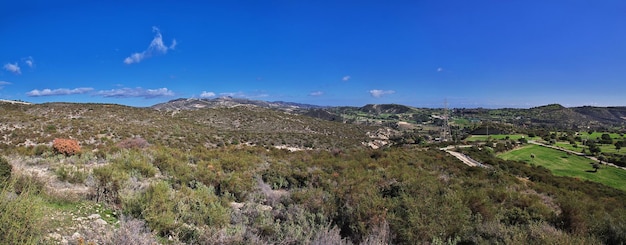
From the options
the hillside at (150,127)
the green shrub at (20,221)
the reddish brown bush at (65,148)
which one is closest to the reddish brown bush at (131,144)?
the hillside at (150,127)

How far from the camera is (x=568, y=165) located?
27016 mm

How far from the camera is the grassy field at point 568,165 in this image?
2259cm

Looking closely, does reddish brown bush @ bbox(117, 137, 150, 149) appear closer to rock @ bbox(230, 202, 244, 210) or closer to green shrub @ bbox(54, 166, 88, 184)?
green shrub @ bbox(54, 166, 88, 184)

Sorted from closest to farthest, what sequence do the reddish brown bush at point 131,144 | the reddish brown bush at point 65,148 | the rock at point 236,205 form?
the rock at point 236,205, the reddish brown bush at point 65,148, the reddish brown bush at point 131,144

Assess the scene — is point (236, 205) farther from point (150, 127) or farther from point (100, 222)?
point (150, 127)

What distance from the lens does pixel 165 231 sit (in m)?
4.82

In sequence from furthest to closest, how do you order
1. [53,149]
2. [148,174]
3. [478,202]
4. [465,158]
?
[465,158], [53,149], [148,174], [478,202]

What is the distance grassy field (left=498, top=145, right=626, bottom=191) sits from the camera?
890 inches

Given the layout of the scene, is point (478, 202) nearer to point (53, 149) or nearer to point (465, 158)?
point (53, 149)

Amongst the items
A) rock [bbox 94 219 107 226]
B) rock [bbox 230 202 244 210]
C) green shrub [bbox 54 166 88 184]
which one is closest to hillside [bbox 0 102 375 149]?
green shrub [bbox 54 166 88 184]

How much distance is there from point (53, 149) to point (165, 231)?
11674mm

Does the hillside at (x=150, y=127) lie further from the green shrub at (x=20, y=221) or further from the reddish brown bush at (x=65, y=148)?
the green shrub at (x=20, y=221)

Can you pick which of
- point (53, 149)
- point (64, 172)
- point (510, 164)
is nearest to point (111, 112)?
point (53, 149)

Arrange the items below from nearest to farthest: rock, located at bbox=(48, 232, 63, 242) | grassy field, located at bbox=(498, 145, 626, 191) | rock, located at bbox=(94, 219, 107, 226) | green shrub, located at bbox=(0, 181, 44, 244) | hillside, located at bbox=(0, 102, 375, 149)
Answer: green shrub, located at bbox=(0, 181, 44, 244), rock, located at bbox=(48, 232, 63, 242), rock, located at bbox=(94, 219, 107, 226), hillside, located at bbox=(0, 102, 375, 149), grassy field, located at bbox=(498, 145, 626, 191)
